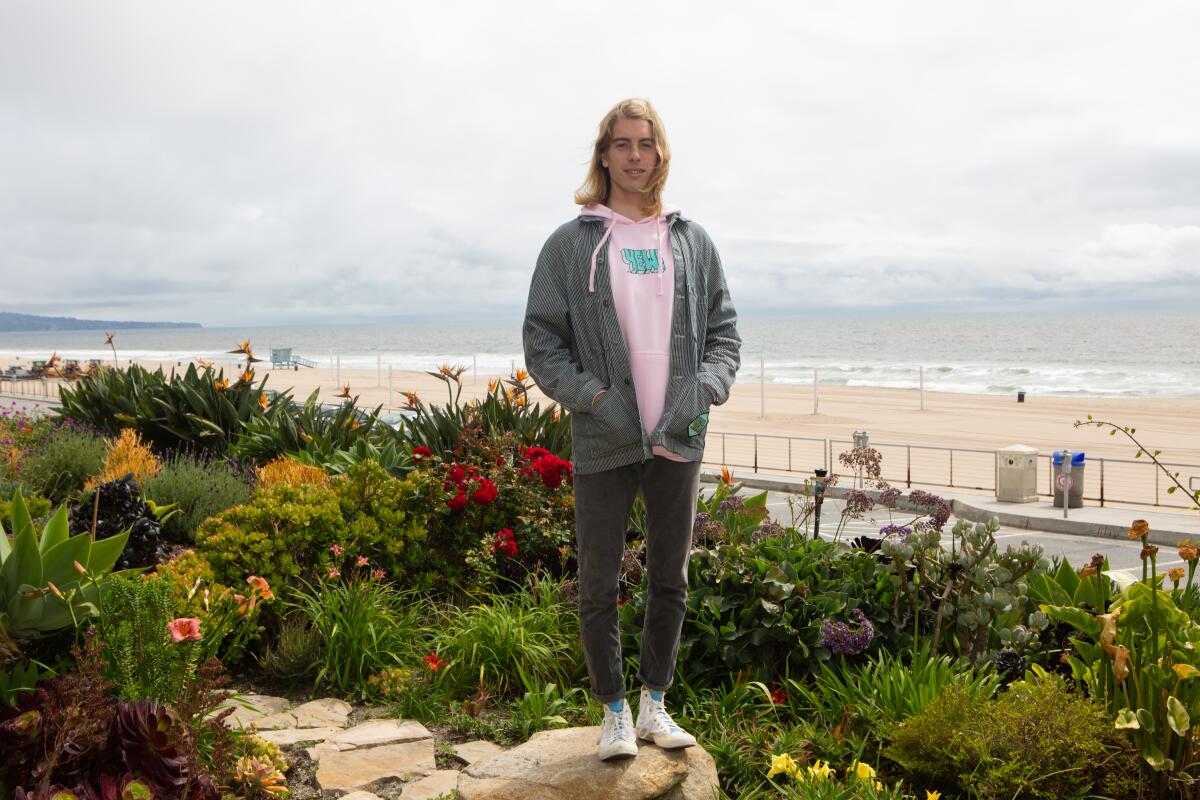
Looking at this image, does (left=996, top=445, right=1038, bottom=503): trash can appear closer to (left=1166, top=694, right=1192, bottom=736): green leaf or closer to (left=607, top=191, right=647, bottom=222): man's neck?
(left=1166, top=694, right=1192, bottom=736): green leaf

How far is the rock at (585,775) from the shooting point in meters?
3.44

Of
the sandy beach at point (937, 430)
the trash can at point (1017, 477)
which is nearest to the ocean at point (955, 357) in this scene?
the sandy beach at point (937, 430)

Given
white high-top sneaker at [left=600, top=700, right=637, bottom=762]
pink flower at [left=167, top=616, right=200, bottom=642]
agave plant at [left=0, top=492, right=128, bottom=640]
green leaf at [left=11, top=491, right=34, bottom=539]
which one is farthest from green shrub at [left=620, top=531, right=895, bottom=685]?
green leaf at [left=11, top=491, right=34, bottom=539]

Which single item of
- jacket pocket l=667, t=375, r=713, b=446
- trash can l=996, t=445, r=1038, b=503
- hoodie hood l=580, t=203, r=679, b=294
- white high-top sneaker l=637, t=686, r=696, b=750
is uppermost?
hoodie hood l=580, t=203, r=679, b=294

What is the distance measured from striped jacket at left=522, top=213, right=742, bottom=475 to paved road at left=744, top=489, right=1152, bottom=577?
6.94m

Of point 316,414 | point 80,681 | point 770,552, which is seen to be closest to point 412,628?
point 770,552

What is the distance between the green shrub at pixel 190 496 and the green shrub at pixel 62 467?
1.82 metres

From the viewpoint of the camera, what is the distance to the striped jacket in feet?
11.0

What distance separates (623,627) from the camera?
15.6 feet

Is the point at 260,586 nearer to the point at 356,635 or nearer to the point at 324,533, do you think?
the point at 356,635

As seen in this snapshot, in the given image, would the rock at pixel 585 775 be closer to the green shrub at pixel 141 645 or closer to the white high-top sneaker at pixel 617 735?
the white high-top sneaker at pixel 617 735

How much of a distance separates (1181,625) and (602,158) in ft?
8.76

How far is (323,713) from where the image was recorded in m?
4.56

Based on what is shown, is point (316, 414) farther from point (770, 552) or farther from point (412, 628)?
point (770, 552)
